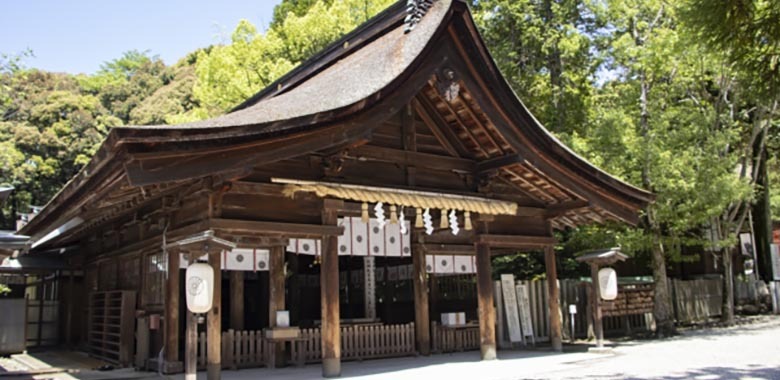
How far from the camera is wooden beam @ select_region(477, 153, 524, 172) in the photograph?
12289mm

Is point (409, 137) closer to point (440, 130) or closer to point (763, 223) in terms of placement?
point (440, 130)

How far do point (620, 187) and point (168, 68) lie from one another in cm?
4662

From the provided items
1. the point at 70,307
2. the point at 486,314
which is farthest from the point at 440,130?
the point at 70,307

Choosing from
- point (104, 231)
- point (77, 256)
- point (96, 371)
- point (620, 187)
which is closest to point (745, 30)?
point (620, 187)

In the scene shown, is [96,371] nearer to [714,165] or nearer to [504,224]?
[504,224]

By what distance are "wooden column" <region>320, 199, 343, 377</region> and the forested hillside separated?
21.9ft

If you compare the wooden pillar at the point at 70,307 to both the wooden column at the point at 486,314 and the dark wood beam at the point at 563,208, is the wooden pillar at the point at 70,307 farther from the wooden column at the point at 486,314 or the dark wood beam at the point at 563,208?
the dark wood beam at the point at 563,208

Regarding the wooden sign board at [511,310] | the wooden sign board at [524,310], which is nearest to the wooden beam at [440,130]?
the wooden sign board at [511,310]

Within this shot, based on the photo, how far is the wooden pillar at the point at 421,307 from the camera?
45.8 feet

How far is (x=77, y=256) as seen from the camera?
1838 cm

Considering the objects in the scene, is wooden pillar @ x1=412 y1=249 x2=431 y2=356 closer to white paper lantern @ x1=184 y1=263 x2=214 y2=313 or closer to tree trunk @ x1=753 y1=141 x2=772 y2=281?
white paper lantern @ x1=184 y1=263 x2=214 y2=313

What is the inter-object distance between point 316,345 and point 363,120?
194 inches

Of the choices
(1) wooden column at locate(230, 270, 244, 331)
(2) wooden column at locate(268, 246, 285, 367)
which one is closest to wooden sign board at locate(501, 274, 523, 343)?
(2) wooden column at locate(268, 246, 285, 367)

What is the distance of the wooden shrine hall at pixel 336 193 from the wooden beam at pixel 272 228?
0.03m
